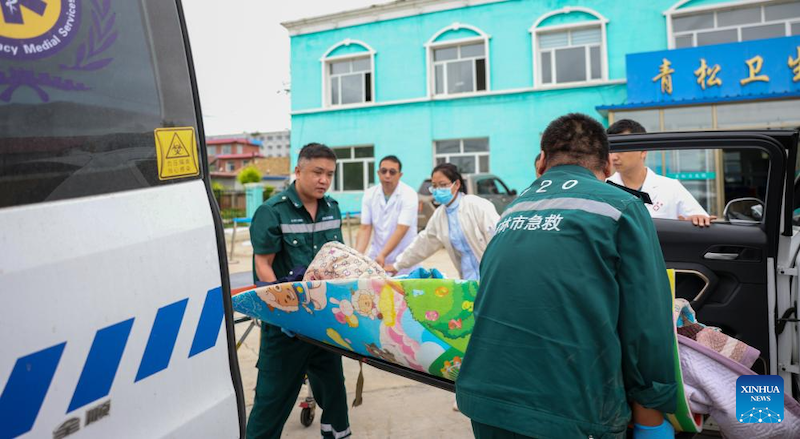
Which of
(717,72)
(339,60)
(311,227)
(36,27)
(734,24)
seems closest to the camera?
(36,27)

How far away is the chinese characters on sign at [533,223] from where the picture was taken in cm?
151

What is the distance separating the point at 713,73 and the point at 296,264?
13.0 metres

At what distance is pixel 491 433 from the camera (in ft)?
5.17

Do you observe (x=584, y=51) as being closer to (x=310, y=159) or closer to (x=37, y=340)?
(x=310, y=159)

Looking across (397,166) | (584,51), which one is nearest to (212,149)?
(584,51)

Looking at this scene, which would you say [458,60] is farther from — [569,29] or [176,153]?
[176,153]

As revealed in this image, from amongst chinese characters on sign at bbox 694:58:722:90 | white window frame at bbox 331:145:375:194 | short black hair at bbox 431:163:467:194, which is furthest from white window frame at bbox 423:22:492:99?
short black hair at bbox 431:163:467:194

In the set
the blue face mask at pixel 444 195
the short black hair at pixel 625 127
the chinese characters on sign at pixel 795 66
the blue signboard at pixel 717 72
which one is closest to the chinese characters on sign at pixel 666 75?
the blue signboard at pixel 717 72

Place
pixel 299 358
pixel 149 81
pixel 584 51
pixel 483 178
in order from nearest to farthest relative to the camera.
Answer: pixel 149 81, pixel 299 358, pixel 483 178, pixel 584 51

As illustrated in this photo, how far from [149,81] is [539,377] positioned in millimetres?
1292

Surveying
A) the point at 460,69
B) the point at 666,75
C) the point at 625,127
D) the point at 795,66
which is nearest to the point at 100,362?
the point at 625,127

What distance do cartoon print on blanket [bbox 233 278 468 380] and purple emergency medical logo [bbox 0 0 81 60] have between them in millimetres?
1302

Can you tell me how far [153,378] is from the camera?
1257 millimetres

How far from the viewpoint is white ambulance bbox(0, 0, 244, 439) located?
1.04 m
